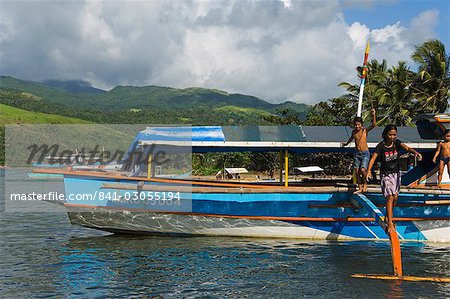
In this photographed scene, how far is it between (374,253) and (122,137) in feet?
406

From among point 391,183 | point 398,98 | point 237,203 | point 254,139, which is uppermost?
point 398,98

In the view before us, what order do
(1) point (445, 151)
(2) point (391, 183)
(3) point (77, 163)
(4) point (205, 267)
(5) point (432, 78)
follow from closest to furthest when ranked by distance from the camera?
(2) point (391, 183) < (4) point (205, 267) < (1) point (445, 151) < (3) point (77, 163) < (5) point (432, 78)

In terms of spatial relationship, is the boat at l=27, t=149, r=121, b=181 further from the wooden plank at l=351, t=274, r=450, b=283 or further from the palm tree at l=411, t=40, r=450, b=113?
the palm tree at l=411, t=40, r=450, b=113

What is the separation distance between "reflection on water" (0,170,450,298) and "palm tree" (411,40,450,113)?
2454 centimetres

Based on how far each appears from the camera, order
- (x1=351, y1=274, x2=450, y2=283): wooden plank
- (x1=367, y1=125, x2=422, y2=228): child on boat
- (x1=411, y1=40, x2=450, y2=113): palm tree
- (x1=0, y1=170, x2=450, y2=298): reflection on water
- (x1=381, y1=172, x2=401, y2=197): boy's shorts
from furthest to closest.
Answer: (x1=411, y1=40, x2=450, y2=113): palm tree
(x1=381, y1=172, x2=401, y2=197): boy's shorts
(x1=367, y1=125, x2=422, y2=228): child on boat
(x1=351, y1=274, x2=450, y2=283): wooden plank
(x1=0, y1=170, x2=450, y2=298): reflection on water

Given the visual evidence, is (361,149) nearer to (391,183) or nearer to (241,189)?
(391,183)

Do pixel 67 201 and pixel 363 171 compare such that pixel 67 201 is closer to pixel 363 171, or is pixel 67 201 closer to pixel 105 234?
pixel 105 234

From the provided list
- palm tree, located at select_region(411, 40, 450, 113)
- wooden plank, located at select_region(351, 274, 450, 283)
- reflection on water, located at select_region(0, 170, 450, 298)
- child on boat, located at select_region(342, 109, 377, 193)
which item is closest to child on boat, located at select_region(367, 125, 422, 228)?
wooden plank, located at select_region(351, 274, 450, 283)

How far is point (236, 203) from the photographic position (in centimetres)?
1342

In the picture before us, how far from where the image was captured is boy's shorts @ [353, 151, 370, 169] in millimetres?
12680

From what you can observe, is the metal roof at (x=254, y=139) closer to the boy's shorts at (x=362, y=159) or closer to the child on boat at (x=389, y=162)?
the boy's shorts at (x=362, y=159)

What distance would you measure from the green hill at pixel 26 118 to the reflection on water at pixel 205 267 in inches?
5543

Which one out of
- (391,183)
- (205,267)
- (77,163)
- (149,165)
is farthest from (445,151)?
(77,163)

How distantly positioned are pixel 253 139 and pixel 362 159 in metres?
3.00
